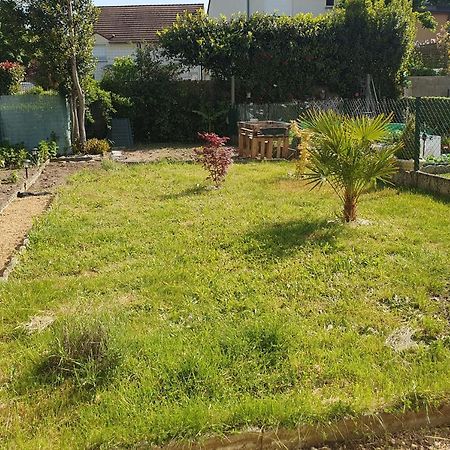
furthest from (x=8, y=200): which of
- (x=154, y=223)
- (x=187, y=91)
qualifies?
(x=187, y=91)

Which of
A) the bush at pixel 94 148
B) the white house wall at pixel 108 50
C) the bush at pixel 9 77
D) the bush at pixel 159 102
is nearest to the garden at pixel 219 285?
the bush at pixel 94 148

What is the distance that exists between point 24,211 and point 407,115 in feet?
25.0

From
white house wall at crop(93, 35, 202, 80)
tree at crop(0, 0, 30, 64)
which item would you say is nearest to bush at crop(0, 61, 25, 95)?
tree at crop(0, 0, 30, 64)

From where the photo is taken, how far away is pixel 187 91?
18.5 m

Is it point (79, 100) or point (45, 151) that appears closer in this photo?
point (45, 151)

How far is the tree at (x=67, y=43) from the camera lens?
1362 cm

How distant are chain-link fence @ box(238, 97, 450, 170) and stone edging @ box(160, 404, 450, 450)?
6820 mm

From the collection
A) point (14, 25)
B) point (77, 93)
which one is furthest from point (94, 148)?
point (14, 25)

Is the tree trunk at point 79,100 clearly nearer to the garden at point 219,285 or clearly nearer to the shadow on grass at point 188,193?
the garden at point 219,285

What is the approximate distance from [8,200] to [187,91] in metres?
10.9

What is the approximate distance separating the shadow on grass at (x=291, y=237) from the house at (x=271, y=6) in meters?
25.9

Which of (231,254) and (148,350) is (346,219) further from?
(148,350)

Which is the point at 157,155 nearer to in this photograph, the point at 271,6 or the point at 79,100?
the point at 79,100

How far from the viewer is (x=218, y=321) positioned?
160 inches
